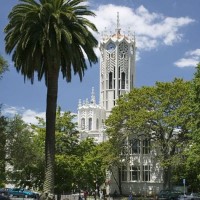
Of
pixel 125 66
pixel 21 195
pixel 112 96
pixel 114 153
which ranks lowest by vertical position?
pixel 21 195

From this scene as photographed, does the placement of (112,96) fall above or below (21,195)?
above

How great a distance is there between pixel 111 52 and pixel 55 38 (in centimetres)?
9118

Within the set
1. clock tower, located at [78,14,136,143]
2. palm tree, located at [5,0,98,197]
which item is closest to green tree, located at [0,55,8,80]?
palm tree, located at [5,0,98,197]

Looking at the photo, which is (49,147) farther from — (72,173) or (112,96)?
(112,96)

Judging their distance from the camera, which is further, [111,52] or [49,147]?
[111,52]

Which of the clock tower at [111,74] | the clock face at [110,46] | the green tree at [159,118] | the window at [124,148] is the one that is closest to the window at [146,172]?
the window at [124,148]

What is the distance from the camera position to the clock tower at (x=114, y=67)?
119m

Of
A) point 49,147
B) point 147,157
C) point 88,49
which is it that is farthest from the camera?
point 147,157

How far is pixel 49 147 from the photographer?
28391mm

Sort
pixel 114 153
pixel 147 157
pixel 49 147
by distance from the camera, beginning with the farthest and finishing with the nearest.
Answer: pixel 147 157 < pixel 114 153 < pixel 49 147

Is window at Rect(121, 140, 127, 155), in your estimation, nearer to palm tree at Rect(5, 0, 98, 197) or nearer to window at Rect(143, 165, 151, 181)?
window at Rect(143, 165, 151, 181)

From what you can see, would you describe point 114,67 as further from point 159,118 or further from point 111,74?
point 159,118

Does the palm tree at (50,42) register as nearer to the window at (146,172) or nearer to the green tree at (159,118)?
the green tree at (159,118)

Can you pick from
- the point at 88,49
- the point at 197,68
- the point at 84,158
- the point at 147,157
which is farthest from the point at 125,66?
the point at 88,49
